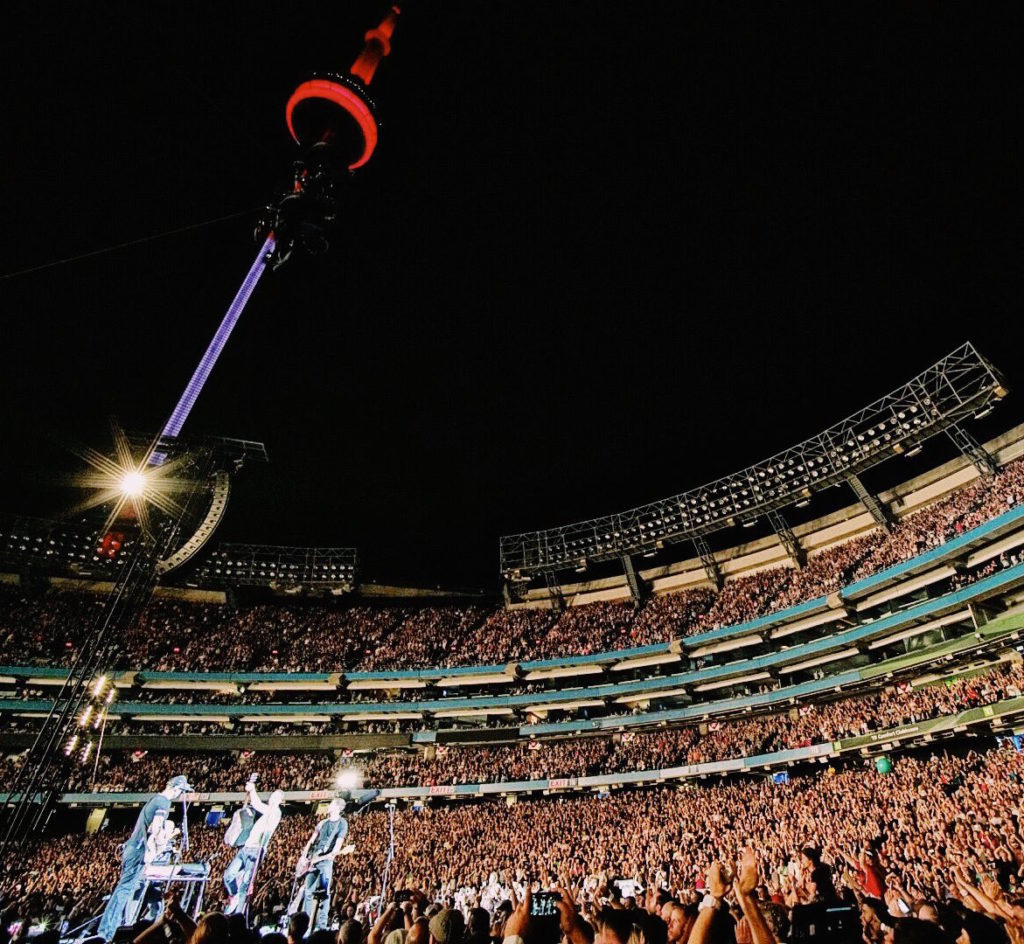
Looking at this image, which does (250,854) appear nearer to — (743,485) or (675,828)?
(675,828)

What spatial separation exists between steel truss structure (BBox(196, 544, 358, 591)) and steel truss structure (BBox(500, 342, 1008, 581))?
13.0 meters

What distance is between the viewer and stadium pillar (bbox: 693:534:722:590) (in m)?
37.6

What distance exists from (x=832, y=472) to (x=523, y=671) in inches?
907

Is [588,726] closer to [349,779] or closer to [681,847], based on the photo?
[681,847]

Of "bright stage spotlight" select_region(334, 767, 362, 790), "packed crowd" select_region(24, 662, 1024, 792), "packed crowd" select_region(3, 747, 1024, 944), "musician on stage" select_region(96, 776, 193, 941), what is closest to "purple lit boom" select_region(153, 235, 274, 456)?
"musician on stage" select_region(96, 776, 193, 941)

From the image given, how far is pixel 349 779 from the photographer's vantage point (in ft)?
99.7

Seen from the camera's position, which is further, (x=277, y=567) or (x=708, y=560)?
(x=277, y=567)

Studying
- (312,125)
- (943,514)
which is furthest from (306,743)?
(943,514)

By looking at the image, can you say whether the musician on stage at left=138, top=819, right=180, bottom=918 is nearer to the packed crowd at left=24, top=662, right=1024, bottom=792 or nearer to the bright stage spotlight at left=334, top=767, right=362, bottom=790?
the bright stage spotlight at left=334, top=767, right=362, bottom=790

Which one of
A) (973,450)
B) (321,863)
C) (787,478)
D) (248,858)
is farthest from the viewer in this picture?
(787,478)

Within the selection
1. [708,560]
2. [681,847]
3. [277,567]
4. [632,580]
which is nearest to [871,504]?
[708,560]

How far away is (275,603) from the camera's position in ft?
149

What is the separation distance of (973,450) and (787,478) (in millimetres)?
8945

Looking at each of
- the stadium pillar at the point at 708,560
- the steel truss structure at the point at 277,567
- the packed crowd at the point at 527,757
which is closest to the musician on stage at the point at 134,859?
the packed crowd at the point at 527,757
